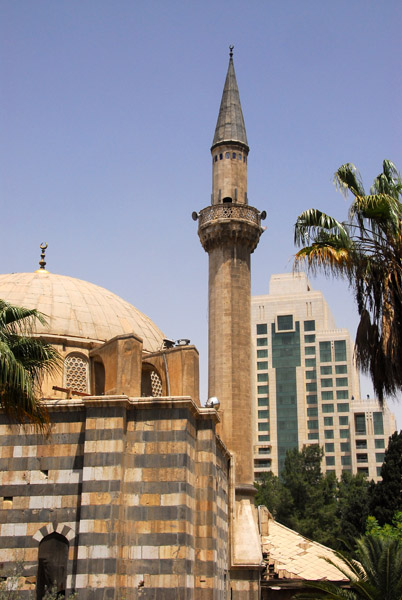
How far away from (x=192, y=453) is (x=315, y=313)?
68583mm

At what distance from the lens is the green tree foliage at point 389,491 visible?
1612 inches

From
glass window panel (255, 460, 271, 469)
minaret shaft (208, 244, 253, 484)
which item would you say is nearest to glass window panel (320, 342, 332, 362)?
glass window panel (255, 460, 271, 469)

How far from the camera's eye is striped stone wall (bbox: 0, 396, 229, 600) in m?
16.1

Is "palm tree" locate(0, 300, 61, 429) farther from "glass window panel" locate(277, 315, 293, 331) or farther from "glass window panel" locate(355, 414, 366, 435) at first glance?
"glass window panel" locate(277, 315, 293, 331)

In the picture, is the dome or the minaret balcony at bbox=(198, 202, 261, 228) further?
the minaret balcony at bbox=(198, 202, 261, 228)

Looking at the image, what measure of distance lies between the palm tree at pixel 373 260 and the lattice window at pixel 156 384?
8.90 meters

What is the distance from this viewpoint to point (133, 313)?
26.6 metres

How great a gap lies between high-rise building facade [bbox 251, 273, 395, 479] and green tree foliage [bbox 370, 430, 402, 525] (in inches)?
1494

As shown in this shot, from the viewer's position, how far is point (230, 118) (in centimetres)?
3312

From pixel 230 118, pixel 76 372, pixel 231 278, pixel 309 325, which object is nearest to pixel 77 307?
pixel 76 372

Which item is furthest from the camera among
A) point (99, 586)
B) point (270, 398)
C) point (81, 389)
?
point (270, 398)

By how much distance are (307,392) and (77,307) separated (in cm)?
6225

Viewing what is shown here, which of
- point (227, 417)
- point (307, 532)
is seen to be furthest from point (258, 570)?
point (307, 532)

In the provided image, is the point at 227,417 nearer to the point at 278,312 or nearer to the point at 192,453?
the point at 192,453
